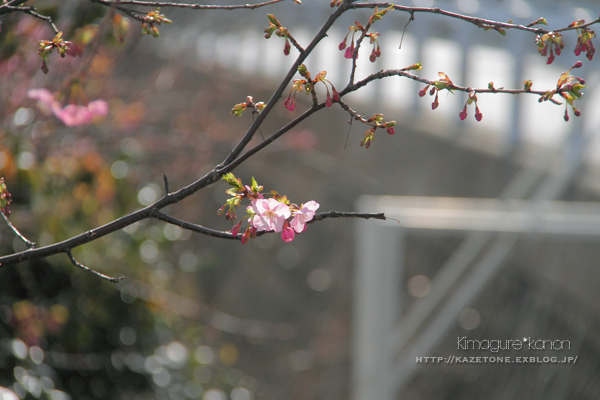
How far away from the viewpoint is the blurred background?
1.81 meters

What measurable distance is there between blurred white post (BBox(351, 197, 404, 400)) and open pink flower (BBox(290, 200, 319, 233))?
5.09 feet

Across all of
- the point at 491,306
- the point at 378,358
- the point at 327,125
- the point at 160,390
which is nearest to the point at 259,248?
the point at 327,125

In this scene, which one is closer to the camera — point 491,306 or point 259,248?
point 491,306

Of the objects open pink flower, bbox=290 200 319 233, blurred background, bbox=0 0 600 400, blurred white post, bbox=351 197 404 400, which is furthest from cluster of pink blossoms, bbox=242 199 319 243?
blurred white post, bbox=351 197 404 400

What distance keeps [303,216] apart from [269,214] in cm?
4

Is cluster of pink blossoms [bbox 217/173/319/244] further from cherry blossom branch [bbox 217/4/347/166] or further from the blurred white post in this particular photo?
the blurred white post

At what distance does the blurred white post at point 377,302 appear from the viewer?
2023mm

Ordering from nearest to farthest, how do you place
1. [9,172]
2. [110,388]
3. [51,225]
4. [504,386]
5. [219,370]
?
[9,172], [504,386], [51,225], [110,388], [219,370]

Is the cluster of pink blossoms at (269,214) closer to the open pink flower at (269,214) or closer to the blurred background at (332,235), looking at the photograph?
the open pink flower at (269,214)

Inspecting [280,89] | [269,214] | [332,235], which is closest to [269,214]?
[269,214]

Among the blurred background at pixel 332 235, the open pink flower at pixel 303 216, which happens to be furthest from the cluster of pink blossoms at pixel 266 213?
the blurred background at pixel 332 235

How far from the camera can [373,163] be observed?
3061 millimetres

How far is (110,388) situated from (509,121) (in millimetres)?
2005

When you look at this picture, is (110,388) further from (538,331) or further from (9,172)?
(538,331)
